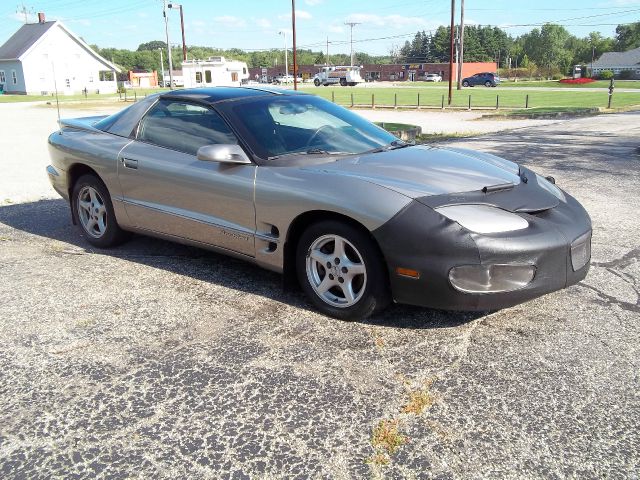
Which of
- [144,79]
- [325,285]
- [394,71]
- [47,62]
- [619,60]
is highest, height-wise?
[619,60]

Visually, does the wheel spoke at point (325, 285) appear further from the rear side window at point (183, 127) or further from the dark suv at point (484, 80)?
the dark suv at point (484, 80)

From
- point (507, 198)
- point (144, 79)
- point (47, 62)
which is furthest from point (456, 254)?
point (144, 79)

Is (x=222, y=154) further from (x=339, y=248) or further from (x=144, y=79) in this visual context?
(x=144, y=79)

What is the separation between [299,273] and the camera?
146 inches

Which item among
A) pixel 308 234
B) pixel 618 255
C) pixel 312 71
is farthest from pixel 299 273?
pixel 312 71

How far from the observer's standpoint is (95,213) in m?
5.09

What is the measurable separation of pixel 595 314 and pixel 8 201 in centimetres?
691

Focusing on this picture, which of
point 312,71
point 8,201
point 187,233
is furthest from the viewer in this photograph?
point 312,71

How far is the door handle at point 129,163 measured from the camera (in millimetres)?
4504

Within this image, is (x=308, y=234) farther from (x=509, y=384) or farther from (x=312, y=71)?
(x=312, y=71)

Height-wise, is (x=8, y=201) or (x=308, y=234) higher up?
(x=308, y=234)

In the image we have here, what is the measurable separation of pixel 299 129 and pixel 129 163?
1425 millimetres

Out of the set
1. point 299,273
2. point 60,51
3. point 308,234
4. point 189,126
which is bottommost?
point 299,273

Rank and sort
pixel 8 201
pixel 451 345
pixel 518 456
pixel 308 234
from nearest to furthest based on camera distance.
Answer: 1. pixel 518 456
2. pixel 451 345
3. pixel 308 234
4. pixel 8 201
